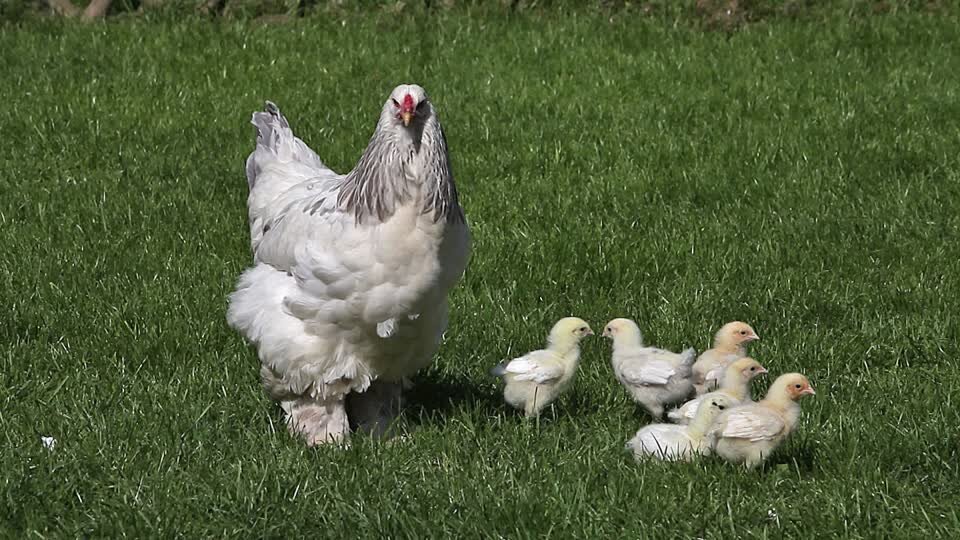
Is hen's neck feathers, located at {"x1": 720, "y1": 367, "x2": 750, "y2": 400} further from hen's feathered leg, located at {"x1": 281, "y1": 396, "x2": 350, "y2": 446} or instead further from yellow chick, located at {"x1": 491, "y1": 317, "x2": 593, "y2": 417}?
hen's feathered leg, located at {"x1": 281, "y1": 396, "x2": 350, "y2": 446}

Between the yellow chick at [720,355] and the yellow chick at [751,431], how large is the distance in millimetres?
737

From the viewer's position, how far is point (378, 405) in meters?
5.87

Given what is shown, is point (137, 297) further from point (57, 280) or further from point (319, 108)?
point (319, 108)

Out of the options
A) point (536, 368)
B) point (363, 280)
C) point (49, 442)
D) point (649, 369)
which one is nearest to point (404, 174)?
point (363, 280)

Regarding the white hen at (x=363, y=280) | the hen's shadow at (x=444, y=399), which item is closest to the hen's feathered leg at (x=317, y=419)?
the white hen at (x=363, y=280)

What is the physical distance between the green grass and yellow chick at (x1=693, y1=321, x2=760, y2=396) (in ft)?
1.01

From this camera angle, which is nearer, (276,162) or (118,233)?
(276,162)

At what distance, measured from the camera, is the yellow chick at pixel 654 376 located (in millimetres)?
5570

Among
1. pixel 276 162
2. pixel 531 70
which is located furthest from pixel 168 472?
pixel 531 70

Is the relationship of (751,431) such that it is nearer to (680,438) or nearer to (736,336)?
(680,438)

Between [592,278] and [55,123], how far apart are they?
170 inches

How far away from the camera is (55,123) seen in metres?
9.77

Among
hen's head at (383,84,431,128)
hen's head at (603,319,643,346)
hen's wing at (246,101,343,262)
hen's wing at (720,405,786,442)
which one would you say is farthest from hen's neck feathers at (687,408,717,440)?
hen's wing at (246,101,343,262)

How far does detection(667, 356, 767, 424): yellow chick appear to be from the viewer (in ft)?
17.6
